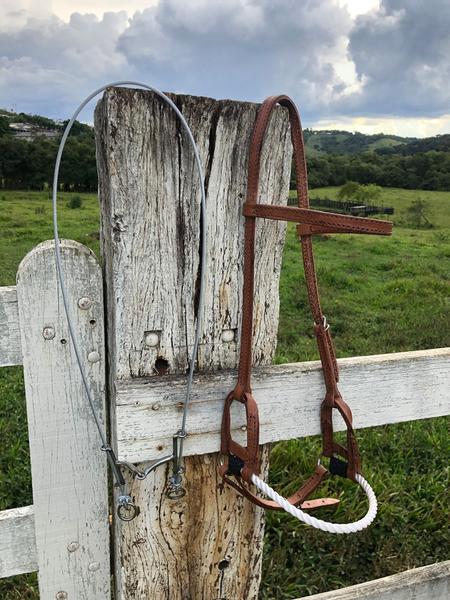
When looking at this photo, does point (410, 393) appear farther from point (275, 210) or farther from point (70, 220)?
point (70, 220)

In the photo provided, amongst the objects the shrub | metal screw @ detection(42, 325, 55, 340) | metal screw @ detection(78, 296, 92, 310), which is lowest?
the shrub

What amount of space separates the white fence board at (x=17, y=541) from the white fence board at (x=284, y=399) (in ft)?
1.22

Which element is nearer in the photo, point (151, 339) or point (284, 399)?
point (151, 339)

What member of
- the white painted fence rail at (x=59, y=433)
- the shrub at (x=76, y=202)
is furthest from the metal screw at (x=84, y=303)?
the shrub at (x=76, y=202)

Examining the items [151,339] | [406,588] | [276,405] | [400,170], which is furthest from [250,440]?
[400,170]

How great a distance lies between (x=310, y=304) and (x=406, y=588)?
1.04 m

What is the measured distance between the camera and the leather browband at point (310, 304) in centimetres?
128

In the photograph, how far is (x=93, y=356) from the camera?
4.59ft

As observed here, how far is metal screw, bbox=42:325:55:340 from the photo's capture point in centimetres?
135

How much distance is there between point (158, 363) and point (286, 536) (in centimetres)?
215

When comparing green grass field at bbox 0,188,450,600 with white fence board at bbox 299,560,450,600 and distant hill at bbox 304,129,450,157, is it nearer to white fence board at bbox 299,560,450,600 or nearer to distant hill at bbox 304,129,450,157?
white fence board at bbox 299,560,450,600

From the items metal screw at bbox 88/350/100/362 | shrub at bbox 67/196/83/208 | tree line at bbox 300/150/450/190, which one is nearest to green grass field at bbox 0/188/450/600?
metal screw at bbox 88/350/100/362

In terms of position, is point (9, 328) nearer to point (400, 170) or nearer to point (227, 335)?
point (227, 335)

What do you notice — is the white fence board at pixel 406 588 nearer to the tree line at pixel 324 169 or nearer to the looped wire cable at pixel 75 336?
the looped wire cable at pixel 75 336
